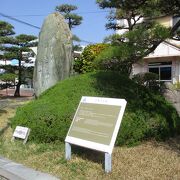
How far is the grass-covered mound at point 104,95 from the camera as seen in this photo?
271 inches

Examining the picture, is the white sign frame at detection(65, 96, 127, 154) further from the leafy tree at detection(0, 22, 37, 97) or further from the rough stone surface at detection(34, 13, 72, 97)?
the leafy tree at detection(0, 22, 37, 97)

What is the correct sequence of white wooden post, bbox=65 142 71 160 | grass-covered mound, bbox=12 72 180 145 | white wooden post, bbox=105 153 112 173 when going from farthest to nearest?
grass-covered mound, bbox=12 72 180 145
white wooden post, bbox=65 142 71 160
white wooden post, bbox=105 153 112 173

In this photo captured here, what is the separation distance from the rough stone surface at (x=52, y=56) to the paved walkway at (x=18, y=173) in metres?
4.58

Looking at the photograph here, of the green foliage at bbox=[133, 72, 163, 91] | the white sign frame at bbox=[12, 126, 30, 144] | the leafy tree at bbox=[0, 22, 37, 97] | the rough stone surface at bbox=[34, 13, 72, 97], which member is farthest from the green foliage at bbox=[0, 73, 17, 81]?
the white sign frame at bbox=[12, 126, 30, 144]

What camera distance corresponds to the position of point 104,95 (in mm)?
7492

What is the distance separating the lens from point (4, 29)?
23734 millimetres

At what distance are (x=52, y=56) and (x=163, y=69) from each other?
14732 millimetres

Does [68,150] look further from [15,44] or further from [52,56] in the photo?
[15,44]

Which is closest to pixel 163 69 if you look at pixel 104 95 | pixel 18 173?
pixel 104 95

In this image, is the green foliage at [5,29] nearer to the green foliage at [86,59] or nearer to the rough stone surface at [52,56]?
the green foliage at [86,59]

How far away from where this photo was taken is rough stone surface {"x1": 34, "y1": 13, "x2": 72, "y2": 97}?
10.5m

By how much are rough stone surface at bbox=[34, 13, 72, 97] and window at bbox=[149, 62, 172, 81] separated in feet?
→ 44.5

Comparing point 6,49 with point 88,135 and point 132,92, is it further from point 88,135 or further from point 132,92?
point 88,135

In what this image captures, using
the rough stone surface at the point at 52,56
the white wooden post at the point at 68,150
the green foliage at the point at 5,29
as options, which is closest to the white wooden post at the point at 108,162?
the white wooden post at the point at 68,150
